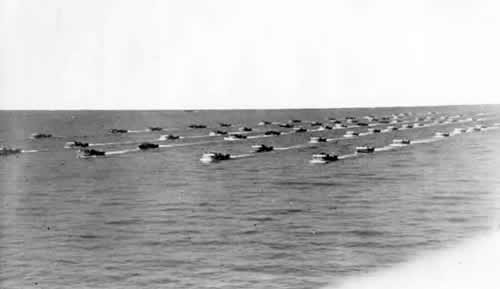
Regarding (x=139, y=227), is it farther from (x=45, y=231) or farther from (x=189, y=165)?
(x=189, y=165)

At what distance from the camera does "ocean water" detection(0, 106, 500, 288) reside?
5700 centimetres

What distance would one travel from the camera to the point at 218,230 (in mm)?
72750

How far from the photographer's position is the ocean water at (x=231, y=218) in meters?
57.0

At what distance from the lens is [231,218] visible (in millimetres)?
80750

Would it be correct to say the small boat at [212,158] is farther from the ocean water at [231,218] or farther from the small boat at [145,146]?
the small boat at [145,146]

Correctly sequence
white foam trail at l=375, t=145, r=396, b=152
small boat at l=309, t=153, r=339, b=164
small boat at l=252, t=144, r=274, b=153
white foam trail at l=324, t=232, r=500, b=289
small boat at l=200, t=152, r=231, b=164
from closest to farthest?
1. white foam trail at l=324, t=232, r=500, b=289
2. small boat at l=309, t=153, r=339, b=164
3. small boat at l=200, t=152, r=231, b=164
4. small boat at l=252, t=144, r=274, b=153
5. white foam trail at l=375, t=145, r=396, b=152

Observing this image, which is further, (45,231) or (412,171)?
(412,171)

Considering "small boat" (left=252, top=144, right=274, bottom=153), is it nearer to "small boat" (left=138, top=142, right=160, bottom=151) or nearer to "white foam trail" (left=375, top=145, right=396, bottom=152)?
"white foam trail" (left=375, top=145, right=396, bottom=152)

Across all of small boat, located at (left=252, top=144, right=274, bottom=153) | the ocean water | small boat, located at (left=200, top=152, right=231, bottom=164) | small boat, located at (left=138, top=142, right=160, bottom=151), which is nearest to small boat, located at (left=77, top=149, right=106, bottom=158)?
the ocean water

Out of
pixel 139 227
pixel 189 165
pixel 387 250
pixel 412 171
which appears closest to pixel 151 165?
pixel 189 165

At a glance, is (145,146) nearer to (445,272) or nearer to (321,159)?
(321,159)

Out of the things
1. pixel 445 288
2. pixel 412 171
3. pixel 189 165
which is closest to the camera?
pixel 445 288

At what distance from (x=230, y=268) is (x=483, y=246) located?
21596 mm

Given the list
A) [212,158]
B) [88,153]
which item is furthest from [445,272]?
[88,153]
